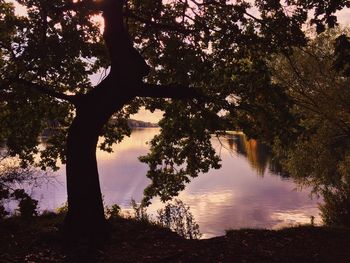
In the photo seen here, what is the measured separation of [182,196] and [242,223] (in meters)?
11.3

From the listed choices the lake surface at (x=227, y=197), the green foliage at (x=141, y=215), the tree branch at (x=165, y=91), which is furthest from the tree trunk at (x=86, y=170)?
the lake surface at (x=227, y=197)

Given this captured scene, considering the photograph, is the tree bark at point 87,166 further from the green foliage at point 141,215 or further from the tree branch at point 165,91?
the green foliage at point 141,215

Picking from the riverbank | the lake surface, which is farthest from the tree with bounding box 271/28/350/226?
the riverbank

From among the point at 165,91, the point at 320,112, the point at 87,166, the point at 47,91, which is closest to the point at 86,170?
the point at 87,166

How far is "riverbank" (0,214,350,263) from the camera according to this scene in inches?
374

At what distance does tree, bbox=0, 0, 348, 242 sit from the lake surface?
8770mm

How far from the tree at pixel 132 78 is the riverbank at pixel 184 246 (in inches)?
38.4

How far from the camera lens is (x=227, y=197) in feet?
147

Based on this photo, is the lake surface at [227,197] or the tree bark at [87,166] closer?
the tree bark at [87,166]

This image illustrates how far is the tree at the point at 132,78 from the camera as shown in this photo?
11188 millimetres

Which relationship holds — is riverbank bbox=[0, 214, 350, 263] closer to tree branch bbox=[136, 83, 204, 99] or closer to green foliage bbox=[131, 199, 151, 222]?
green foliage bbox=[131, 199, 151, 222]

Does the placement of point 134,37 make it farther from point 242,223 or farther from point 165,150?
point 242,223

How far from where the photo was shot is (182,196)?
43.2 m

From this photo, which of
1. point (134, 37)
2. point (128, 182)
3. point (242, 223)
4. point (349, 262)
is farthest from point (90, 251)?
point (128, 182)
